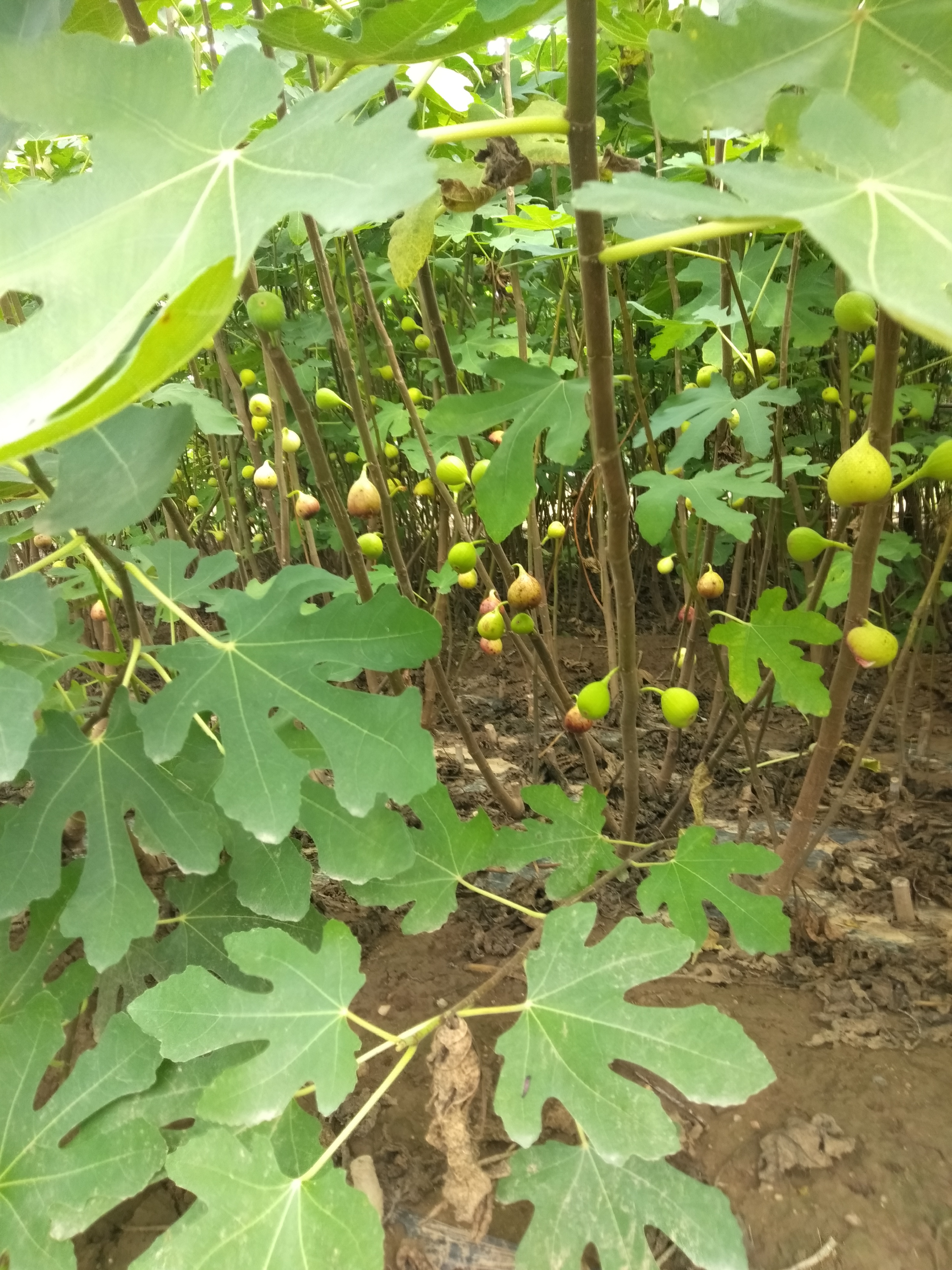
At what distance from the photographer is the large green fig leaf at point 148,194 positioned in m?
0.34

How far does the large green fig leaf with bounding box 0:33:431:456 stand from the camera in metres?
0.34

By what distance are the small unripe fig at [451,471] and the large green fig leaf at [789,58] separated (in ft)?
2.07

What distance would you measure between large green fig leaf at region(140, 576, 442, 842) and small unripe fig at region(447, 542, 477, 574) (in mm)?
314

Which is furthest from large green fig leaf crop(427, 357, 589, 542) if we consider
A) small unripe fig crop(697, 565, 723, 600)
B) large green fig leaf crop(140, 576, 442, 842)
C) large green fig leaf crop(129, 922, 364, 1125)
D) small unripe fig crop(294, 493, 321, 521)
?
small unripe fig crop(294, 493, 321, 521)

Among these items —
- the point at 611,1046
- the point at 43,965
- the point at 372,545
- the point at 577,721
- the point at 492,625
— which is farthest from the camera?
the point at 372,545

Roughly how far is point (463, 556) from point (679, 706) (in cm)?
37

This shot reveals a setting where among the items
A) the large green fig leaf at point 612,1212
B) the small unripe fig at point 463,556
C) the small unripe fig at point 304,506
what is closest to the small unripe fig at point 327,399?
the small unripe fig at point 304,506

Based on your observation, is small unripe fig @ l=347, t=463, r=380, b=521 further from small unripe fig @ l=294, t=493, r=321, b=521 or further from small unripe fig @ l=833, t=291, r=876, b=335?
small unripe fig @ l=833, t=291, r=876, b=335

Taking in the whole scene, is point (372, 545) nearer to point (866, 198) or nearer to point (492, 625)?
point (492, 625)

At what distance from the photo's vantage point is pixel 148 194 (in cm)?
45

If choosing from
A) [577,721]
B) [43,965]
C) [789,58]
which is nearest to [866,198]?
[789,58]

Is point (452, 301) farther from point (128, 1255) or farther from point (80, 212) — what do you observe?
point (128, 1255)

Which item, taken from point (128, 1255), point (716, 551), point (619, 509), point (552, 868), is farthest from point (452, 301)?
point (128, 1255)

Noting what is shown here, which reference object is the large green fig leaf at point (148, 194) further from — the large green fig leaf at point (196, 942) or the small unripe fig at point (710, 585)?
the small unripe fig at point (710, 585)
